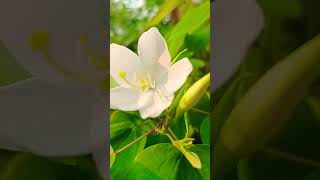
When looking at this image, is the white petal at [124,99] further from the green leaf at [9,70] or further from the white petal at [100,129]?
the green leaf at [9,70]

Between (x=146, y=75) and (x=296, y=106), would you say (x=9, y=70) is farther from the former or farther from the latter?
(x=296, y=106)

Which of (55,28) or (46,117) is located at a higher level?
(55,28)

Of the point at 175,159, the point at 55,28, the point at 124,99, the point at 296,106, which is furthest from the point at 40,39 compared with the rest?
the point at 296,106

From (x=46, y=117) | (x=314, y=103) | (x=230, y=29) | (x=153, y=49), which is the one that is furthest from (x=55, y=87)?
(x=314, y=103)

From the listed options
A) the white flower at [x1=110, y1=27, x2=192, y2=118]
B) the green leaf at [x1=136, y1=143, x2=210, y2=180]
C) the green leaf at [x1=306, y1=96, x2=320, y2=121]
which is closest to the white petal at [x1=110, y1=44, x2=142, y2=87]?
the white flower at [x1=110, y1=27, x2=192, y2=118]

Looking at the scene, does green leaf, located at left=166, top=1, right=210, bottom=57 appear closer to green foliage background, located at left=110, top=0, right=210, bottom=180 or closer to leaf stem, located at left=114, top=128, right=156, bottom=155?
green foliage background, located at left=110, top=0, right=210, bottom=180

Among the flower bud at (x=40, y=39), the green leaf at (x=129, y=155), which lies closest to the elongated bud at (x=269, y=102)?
the green leaf at (x=129, y=155)

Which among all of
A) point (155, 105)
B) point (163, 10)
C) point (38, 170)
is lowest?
point (38, 170)

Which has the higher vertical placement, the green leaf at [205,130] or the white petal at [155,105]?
the white petal at [155,105]
